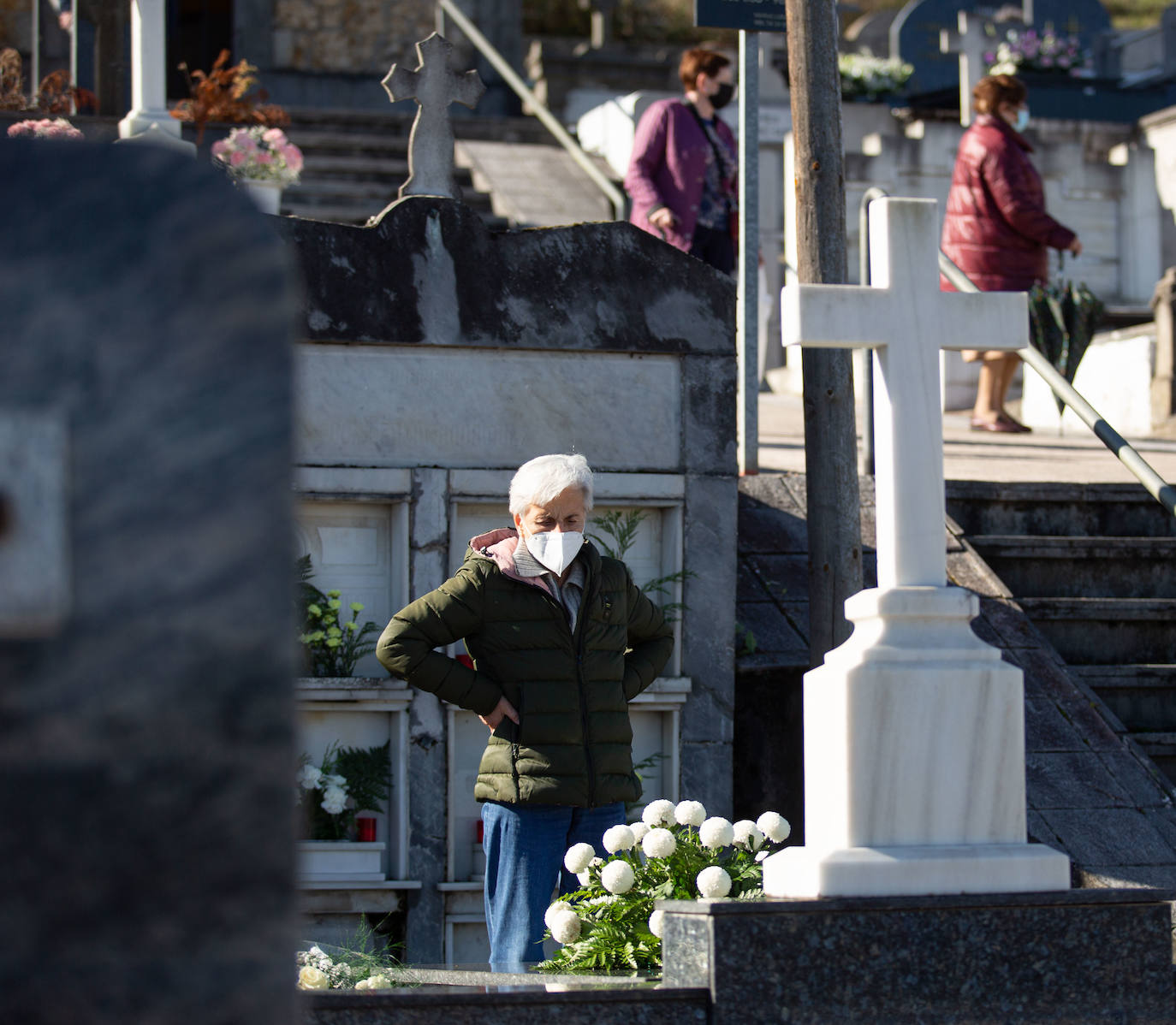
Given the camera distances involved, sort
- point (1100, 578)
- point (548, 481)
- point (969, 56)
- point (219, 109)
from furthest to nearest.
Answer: point (969, 56) → point (219, 109) → point (1100, 578) → point (548, 481)

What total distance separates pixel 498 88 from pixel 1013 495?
10863 mm

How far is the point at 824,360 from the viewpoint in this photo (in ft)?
19.8

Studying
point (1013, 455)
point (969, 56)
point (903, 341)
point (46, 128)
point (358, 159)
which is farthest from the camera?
point (969, 56)

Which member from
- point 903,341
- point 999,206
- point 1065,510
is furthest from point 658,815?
point 999,206

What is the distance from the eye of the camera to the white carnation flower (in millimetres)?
5727

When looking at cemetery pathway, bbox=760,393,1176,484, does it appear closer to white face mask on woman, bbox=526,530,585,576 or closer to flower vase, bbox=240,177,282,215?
flower vase, bbox=240,177,282,215

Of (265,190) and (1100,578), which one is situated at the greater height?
(265,190)

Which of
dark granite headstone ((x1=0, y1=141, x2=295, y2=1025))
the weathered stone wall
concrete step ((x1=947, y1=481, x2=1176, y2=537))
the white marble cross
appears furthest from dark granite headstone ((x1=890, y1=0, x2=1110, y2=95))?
dark granite headstone ((x1=0, y1=141, x2=295, y2=1025))

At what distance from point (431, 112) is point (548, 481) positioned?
8.57ft

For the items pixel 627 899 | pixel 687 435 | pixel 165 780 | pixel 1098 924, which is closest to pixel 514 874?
pixel 627 899

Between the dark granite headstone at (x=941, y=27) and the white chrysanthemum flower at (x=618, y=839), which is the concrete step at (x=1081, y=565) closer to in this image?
the white chrysanthemum flower at (x=618, y=839)

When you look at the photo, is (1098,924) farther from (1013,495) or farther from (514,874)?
(1013,495)

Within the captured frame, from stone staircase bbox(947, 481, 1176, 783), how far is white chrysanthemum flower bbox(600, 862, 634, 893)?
8.80 feet

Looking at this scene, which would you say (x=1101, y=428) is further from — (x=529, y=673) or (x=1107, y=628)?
(x=529, y=673)
